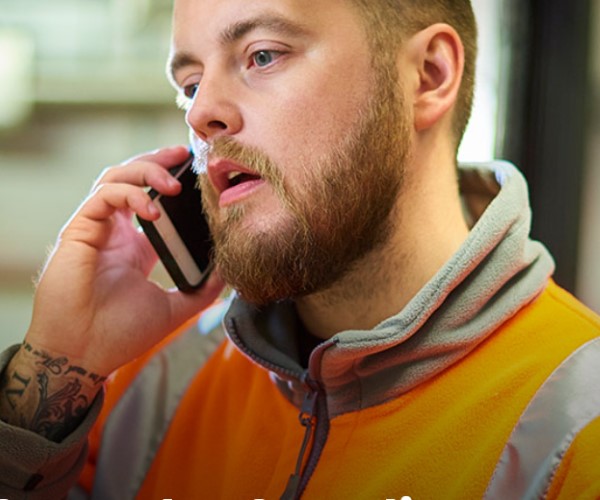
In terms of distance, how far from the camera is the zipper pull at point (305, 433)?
1195 millimetres

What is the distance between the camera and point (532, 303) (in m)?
1.21

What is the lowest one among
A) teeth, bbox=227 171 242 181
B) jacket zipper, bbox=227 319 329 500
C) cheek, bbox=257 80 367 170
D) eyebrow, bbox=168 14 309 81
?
jacket zipper, bbox=227 319 329 500

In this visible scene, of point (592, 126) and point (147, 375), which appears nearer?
point (147, 375)

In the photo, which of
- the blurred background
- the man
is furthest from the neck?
the blurred background

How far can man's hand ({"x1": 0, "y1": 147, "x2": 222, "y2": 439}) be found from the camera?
1.33 meters

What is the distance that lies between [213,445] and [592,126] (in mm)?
1230

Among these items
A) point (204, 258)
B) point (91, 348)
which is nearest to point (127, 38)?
point (204, 258)

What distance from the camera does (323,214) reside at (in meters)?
1.24

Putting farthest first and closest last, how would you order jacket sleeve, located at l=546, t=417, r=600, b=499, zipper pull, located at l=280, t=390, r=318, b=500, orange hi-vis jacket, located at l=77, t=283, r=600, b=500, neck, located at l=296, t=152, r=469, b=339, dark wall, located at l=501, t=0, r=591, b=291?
dark wall, located at l=501, t=0, r=591, b=291 → neck, located at l=296, t=152, r=469, b=339 → zipper pull, located at l=280, t=390, r=318, b=500 → orange hi-vis jacket, located at l=77, t=283, r=600, b=500 → jacket sleeve, located at l=546, t=417, r=600, b=499

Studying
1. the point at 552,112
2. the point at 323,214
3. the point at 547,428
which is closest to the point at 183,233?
the point at 323,214

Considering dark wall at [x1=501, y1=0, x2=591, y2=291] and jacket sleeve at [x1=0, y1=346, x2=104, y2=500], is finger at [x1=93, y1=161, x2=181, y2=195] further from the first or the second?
dark wall at [x1=501, y1=0, x2=591, y2=291]

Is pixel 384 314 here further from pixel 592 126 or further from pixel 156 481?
pixel 592 126

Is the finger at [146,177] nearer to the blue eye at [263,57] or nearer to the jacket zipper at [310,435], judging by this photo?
the blue eye at [263,57]

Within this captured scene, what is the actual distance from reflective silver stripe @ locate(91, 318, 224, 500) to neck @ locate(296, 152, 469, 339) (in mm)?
338
